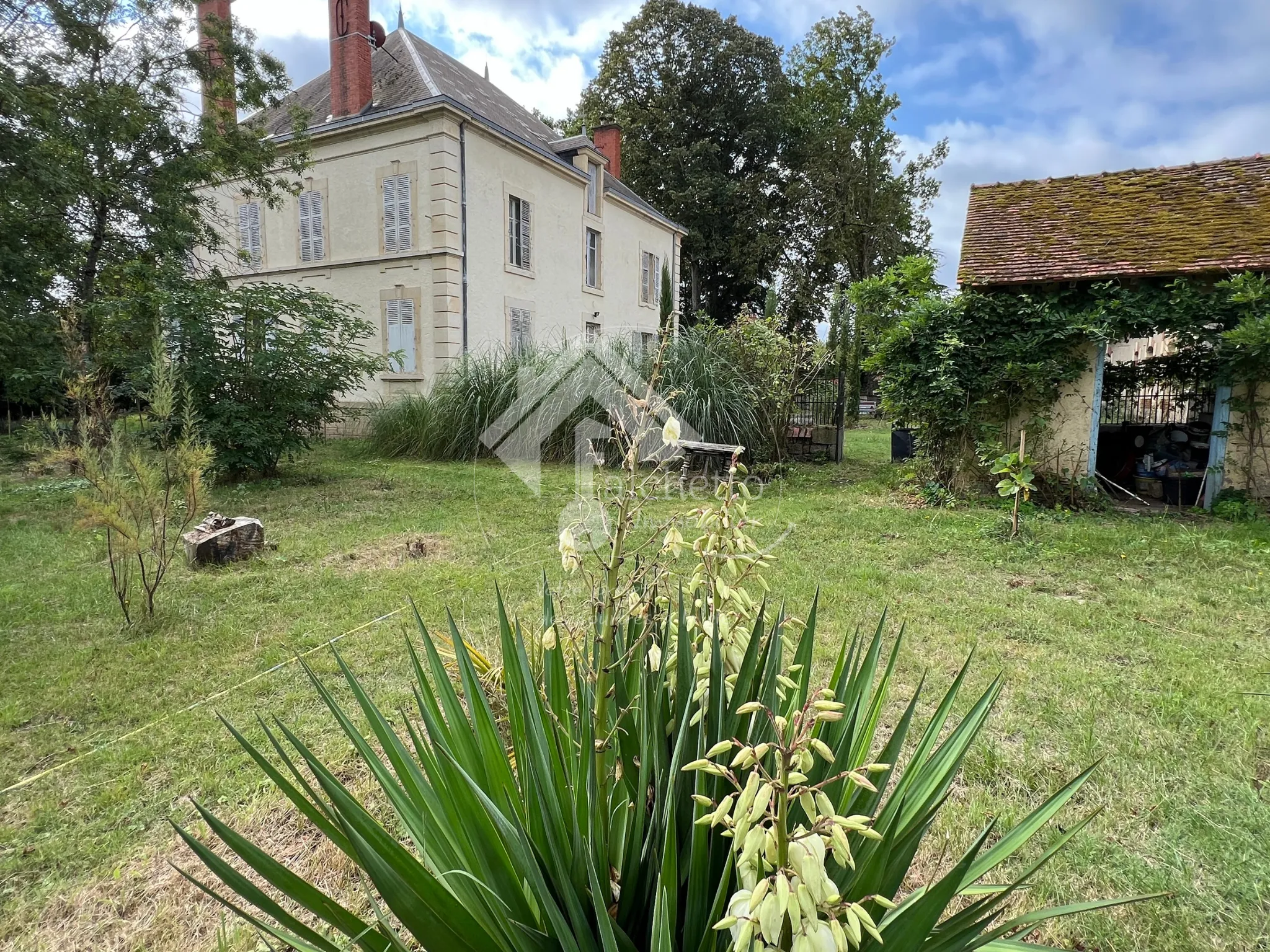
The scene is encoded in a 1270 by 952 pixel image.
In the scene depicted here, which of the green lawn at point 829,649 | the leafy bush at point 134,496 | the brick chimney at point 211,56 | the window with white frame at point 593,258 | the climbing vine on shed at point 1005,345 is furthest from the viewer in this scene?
the window with white frame at point 593,258

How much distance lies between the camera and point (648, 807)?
1245 mm

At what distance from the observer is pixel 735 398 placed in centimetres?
945

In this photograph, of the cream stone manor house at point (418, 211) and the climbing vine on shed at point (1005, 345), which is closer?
the climbing vine on shed at point (1005, 345)

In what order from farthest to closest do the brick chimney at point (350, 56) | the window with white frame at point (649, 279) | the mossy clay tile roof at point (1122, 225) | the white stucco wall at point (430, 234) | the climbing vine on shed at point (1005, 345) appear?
the window with white frame at point (649, 279) → the brick chimney at point (350, 56) → the white stucco wall at point (430, 234) → the mossy clay tile roof at point (1122, 225) → the climbing vine on shed at point (1005, 345)

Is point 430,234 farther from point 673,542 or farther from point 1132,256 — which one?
point 673,542

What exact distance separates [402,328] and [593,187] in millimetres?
6791

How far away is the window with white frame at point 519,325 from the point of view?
1541 cm

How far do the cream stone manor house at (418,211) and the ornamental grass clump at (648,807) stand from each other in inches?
424

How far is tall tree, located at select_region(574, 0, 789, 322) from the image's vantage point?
24.6m

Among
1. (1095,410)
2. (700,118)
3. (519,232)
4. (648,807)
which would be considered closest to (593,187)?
(519,232)

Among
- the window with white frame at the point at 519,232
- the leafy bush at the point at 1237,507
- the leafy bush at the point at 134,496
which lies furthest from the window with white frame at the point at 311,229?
the leafy bush at the point at 1237,507

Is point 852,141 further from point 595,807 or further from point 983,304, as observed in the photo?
point 595,807

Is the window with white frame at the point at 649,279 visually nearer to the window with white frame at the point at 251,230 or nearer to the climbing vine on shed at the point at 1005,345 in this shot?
the window with white frame at the point at 251,230

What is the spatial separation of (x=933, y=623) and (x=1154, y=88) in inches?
250
